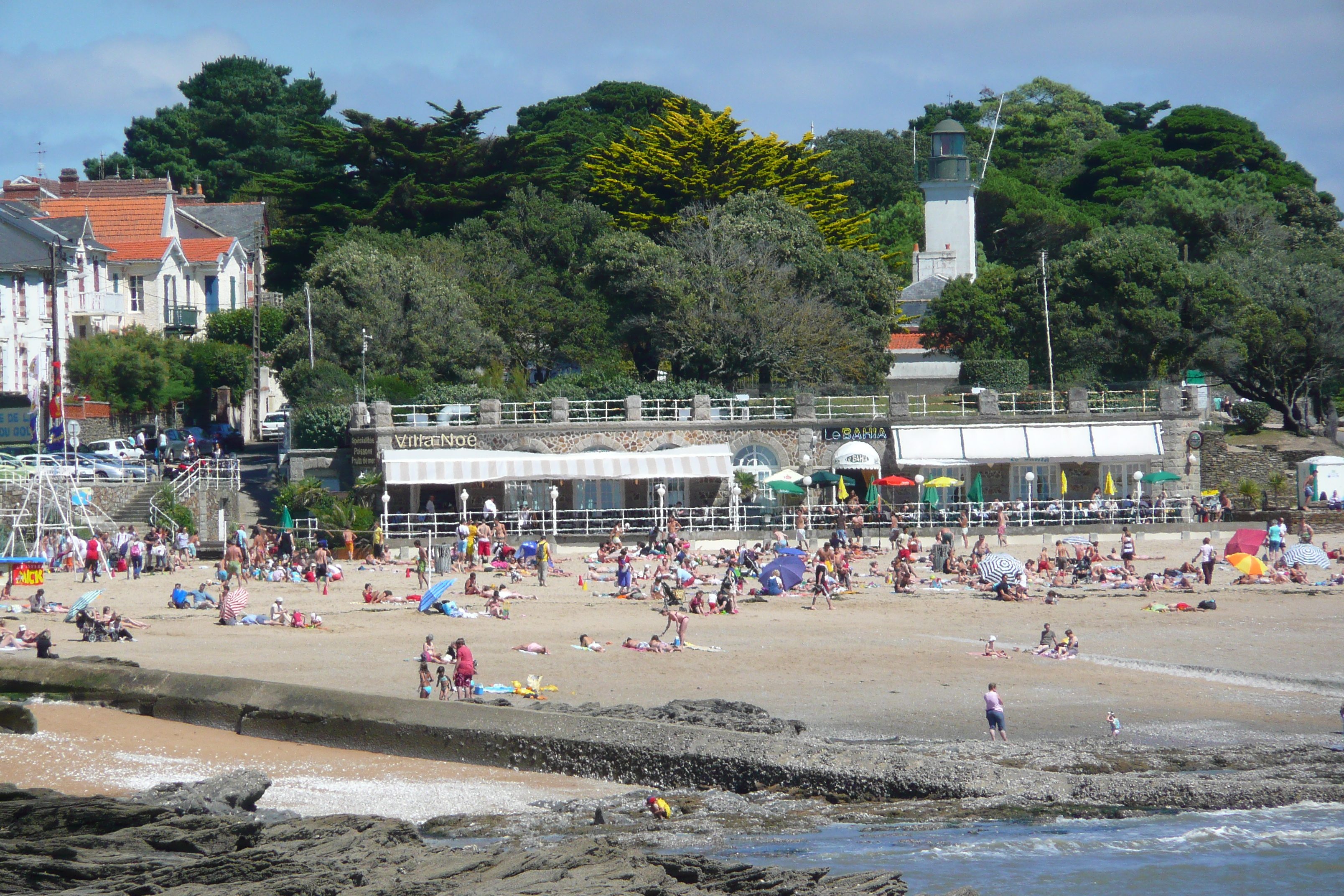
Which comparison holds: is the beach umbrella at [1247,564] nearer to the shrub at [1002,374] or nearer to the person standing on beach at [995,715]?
the person standing on beach at [995,715]

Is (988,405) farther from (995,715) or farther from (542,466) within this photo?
(995,715)

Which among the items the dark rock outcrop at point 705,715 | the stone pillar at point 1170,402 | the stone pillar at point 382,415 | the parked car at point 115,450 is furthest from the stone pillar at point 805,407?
the dark rock outcrop at point 705,715

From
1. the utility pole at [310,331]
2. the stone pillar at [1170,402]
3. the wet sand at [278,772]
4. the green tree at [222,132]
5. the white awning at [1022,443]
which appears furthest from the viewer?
the green tree at [222,132]

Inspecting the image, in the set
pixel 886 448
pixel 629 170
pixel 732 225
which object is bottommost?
pixel 886 448

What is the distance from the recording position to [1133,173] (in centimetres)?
6328

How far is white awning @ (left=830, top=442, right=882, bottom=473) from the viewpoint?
3519 centimetres

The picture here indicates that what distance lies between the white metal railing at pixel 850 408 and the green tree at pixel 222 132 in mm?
48901

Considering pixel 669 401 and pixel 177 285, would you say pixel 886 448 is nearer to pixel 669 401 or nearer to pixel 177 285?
pixel 669 401

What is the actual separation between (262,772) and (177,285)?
140 feet

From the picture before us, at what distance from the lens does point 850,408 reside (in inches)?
1431

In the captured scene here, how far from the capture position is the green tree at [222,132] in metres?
77.5

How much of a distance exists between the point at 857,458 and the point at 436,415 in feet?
35.5

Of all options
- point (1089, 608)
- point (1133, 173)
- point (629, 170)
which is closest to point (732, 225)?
point (629, 170)

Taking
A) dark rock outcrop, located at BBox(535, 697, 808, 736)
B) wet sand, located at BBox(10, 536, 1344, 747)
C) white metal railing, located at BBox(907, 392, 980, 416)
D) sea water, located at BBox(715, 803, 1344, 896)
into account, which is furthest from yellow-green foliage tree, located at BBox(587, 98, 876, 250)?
sea water, located at BBox(715, 803, 1344, 896)
